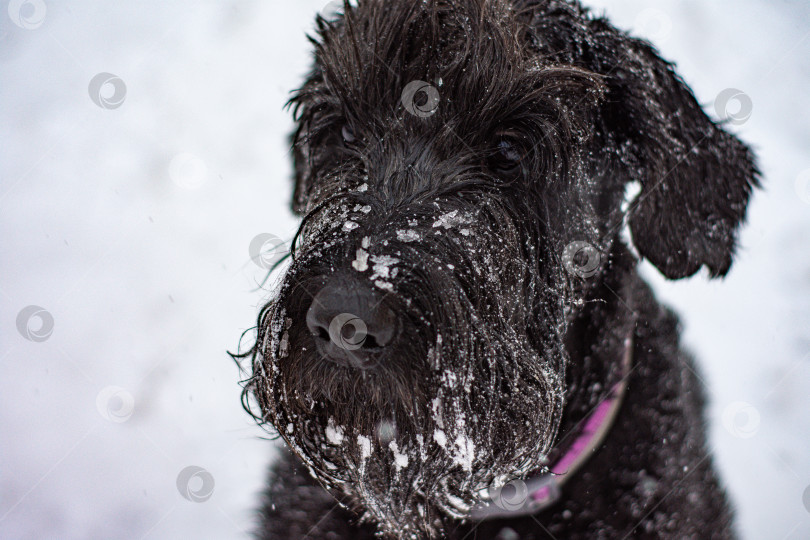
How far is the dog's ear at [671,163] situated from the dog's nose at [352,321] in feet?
4.39

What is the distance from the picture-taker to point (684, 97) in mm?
2443

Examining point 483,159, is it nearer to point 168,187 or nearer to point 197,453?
point 197,453

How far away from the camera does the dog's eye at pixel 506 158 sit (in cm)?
216

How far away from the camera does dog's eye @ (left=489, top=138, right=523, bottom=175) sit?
7.10ft

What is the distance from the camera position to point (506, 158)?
2.18 meters

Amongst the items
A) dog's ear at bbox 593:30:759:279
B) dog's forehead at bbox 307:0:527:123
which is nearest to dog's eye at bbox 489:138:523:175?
dog's forehead at bbox 307:0:527:123

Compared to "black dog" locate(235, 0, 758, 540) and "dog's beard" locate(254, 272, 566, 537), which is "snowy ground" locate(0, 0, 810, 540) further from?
"dog's beard" locate(254, 272, 566, 537)

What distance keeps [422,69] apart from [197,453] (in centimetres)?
274

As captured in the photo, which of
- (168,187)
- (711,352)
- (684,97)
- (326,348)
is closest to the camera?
(326,348)

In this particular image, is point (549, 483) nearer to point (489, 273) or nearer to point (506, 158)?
point (489, 273)

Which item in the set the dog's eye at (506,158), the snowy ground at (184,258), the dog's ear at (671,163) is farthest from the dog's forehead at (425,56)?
the snowy ground at (184,258)

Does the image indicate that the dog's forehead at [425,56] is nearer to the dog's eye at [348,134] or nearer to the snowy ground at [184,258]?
the dog's eye at [348,134]

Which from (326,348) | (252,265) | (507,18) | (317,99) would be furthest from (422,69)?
(252,265)

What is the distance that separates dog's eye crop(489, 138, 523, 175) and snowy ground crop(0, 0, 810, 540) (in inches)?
56.2
